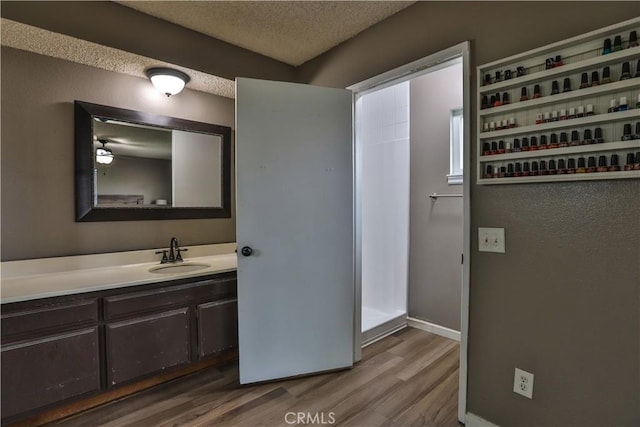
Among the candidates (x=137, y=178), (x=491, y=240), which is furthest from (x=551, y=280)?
(x=137, y=178)

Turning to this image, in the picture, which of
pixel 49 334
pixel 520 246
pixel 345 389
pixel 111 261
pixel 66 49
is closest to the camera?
pixel 520 246

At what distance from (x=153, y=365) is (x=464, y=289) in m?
1.90

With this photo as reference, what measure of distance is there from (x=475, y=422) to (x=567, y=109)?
5.24 feet

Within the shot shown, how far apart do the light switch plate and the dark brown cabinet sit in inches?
65.2

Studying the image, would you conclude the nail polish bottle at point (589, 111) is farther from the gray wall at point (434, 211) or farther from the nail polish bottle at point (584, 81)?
the gray wall at point (434, 211)

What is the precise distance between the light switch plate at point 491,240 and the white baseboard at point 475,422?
882mm

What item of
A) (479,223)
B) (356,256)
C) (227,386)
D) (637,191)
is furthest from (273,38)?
(227,386)

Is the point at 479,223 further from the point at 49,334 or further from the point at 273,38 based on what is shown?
the point at 49,334

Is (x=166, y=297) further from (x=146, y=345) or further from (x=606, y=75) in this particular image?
(x=606, y=75)

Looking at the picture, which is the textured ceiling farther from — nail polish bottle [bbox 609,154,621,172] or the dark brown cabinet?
the dark brown cabinet

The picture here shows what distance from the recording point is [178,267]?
2414mm

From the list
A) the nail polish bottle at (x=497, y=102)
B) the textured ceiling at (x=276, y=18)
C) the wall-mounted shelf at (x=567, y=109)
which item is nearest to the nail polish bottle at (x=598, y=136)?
the wall-mounted shelf at (x=567, y=109)

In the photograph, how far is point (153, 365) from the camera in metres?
1.95

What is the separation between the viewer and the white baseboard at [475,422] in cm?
162
